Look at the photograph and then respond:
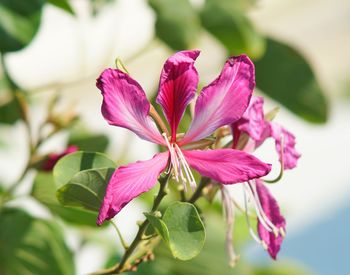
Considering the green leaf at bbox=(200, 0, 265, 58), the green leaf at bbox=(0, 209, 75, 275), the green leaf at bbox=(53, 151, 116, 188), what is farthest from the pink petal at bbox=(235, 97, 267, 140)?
the green leaf at bbox=(200, 0, 265, 58)

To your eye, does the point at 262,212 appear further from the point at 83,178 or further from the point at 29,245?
the point at 29,245

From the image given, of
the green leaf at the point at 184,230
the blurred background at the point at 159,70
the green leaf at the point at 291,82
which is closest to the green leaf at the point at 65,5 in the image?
the blurred background at the point at 159,70

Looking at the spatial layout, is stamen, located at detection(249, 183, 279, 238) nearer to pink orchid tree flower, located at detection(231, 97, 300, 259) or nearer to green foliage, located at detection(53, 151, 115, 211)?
pink orchid tree flower, located at detection(231, 97, 300, 259)

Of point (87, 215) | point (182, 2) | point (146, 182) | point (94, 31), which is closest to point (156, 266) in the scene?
point (87, 215)

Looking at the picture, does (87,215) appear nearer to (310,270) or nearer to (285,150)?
(285,150)

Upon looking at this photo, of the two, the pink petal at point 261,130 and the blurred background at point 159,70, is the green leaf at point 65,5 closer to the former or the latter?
the blurred background at point 159,70

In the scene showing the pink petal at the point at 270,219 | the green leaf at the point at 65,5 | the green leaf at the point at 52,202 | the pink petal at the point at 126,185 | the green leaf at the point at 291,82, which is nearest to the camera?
the pink petal at the point at 126,185

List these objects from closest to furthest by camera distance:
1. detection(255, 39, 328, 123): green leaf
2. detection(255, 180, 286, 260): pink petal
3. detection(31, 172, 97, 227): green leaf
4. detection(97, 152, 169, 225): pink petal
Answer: detection(97, 152, 169, 225): pink petal < detection(255, 180, 286, 260): pink petal < detection(31, 172, 97, 227): green leaf < detection(255, 39, 328, 123): green leaf
